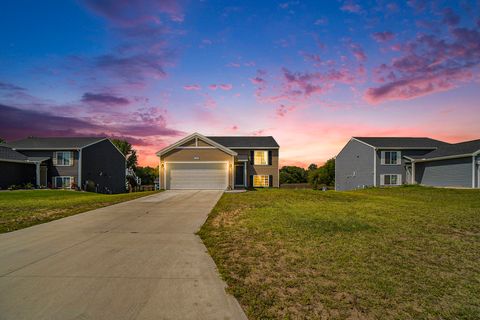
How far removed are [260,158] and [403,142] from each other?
18.3m

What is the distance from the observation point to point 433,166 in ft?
105

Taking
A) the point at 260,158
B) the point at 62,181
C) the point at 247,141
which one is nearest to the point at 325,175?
the point at 247,141

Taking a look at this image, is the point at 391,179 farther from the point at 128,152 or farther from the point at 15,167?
the point at 128,152

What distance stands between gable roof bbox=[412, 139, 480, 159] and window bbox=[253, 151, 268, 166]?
18.0 meters

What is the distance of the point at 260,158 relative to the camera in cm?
3494

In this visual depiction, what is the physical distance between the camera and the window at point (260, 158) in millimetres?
34844

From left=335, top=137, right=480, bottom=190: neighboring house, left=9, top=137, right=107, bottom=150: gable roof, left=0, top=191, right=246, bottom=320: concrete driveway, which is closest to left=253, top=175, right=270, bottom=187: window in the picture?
left=335, top=137, right=480, bottom=190: neighboring house

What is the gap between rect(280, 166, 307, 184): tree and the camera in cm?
8089

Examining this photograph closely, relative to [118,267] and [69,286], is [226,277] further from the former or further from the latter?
[69,286]

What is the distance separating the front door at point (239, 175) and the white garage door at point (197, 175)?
5.45 metres

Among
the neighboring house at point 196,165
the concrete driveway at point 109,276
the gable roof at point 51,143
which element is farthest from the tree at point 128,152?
the concrete driveway at point 109,276

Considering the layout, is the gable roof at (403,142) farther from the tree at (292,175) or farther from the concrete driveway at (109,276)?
the tree at (292,175)

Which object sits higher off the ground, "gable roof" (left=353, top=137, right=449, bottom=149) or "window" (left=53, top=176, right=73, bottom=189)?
"gable roof" (left=353, top=137, right=449, bottom=149)

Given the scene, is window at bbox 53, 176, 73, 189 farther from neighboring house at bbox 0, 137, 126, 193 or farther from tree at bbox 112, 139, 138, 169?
tree at bbox 112, 139, 138, 169
